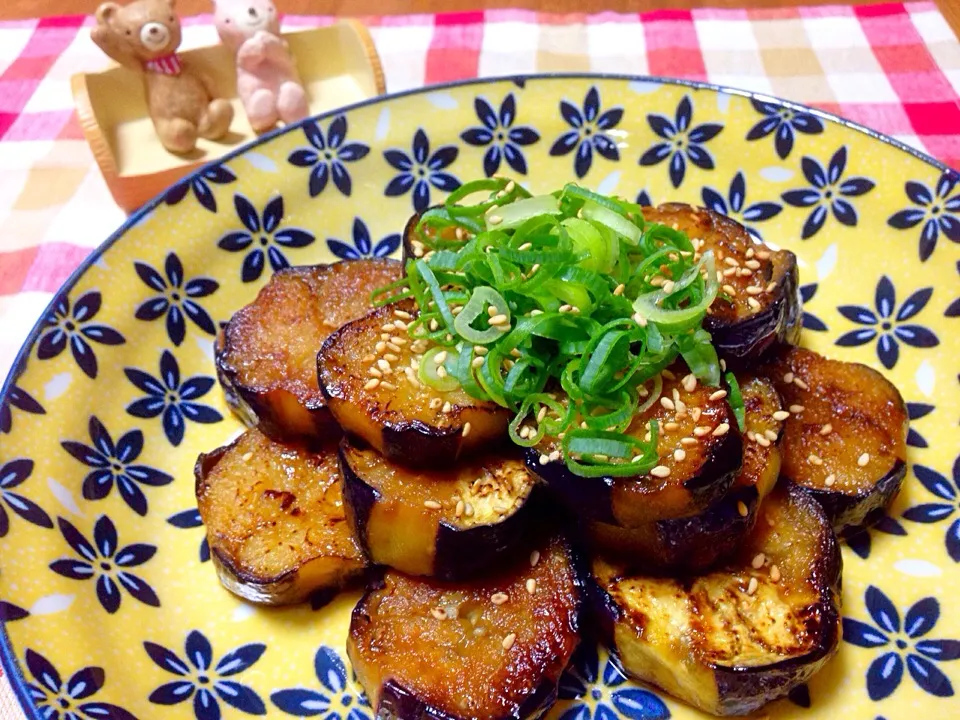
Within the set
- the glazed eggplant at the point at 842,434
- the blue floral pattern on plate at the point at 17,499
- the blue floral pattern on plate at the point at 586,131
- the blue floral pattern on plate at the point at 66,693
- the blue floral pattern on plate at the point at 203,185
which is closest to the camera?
the blue floral pattern on plate at the point at 66,693

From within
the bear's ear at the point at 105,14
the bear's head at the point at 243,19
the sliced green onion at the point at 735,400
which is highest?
the bear's ear at the point at 105,14

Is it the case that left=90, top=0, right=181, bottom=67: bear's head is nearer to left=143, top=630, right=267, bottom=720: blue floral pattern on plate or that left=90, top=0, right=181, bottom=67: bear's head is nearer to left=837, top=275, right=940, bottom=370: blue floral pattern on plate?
left=143, top=630, right=267, bottom=720: blue floral pattern on plate

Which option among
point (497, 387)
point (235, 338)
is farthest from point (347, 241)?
point (497, 387)

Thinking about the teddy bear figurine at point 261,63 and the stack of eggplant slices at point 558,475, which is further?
the teddy bear figurine at point 261,63

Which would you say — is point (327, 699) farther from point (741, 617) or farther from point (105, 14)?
point (105, 14)

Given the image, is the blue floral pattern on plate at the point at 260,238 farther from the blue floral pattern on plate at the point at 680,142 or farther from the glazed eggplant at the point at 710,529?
the glazed eggplant at the point at 710,529

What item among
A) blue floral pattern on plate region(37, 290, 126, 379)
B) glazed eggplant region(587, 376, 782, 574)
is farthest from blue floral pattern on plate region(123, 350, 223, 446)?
glazed eggplant region(587, 376, 782, 574)

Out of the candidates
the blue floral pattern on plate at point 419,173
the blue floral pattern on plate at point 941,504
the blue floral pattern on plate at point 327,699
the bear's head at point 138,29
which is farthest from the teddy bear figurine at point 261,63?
the blue floral pattern on plate at point 941,504
